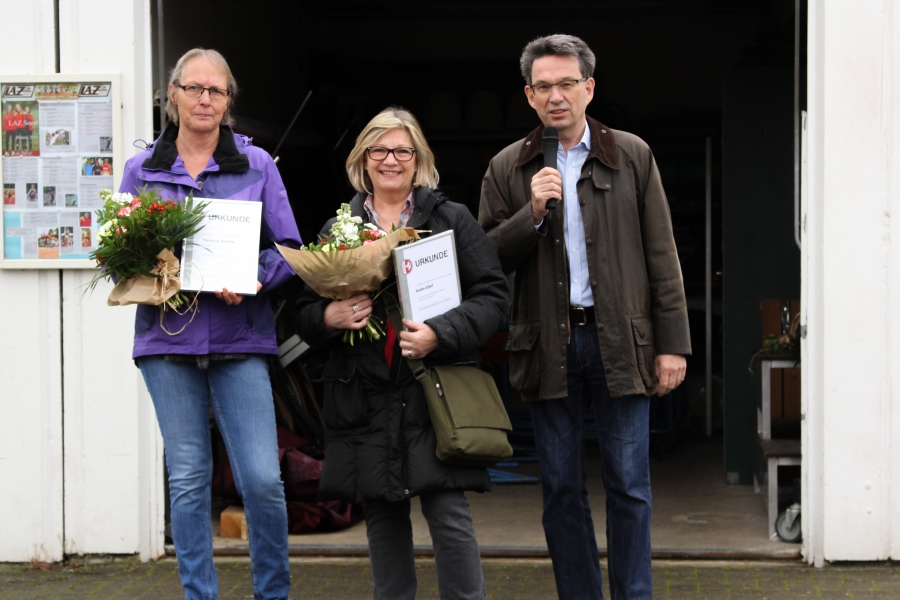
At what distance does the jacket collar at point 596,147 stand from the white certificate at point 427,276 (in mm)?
491

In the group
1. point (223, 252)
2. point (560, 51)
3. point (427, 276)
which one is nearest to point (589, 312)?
point (427, 276)

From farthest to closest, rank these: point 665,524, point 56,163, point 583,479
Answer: point 665,524, point 56,163, point 583,479

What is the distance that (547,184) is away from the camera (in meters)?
3.17

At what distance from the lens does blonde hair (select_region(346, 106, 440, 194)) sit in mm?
3238

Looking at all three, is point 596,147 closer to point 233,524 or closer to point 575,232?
point 575,232

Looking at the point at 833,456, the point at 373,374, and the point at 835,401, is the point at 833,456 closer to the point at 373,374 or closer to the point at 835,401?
the point at 835,401

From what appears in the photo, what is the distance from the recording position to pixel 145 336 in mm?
3328

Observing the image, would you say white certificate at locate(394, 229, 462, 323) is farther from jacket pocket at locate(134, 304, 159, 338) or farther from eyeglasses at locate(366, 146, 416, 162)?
jacket pocket at locate(134, 304, 159, 338)

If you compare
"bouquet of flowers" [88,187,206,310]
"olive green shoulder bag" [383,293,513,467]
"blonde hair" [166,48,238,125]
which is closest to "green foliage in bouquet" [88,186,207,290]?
"bouquet of flowers" [88,187,206,310]

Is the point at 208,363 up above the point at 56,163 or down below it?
below

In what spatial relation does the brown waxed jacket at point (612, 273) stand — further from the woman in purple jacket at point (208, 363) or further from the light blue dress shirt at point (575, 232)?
the woman in purple jacket at point (208, 363)

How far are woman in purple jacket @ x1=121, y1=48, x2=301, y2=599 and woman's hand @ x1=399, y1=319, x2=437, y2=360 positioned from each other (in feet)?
1.66

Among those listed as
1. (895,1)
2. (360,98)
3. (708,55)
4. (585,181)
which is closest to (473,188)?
(360,98)

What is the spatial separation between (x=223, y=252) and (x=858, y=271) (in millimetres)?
2564
